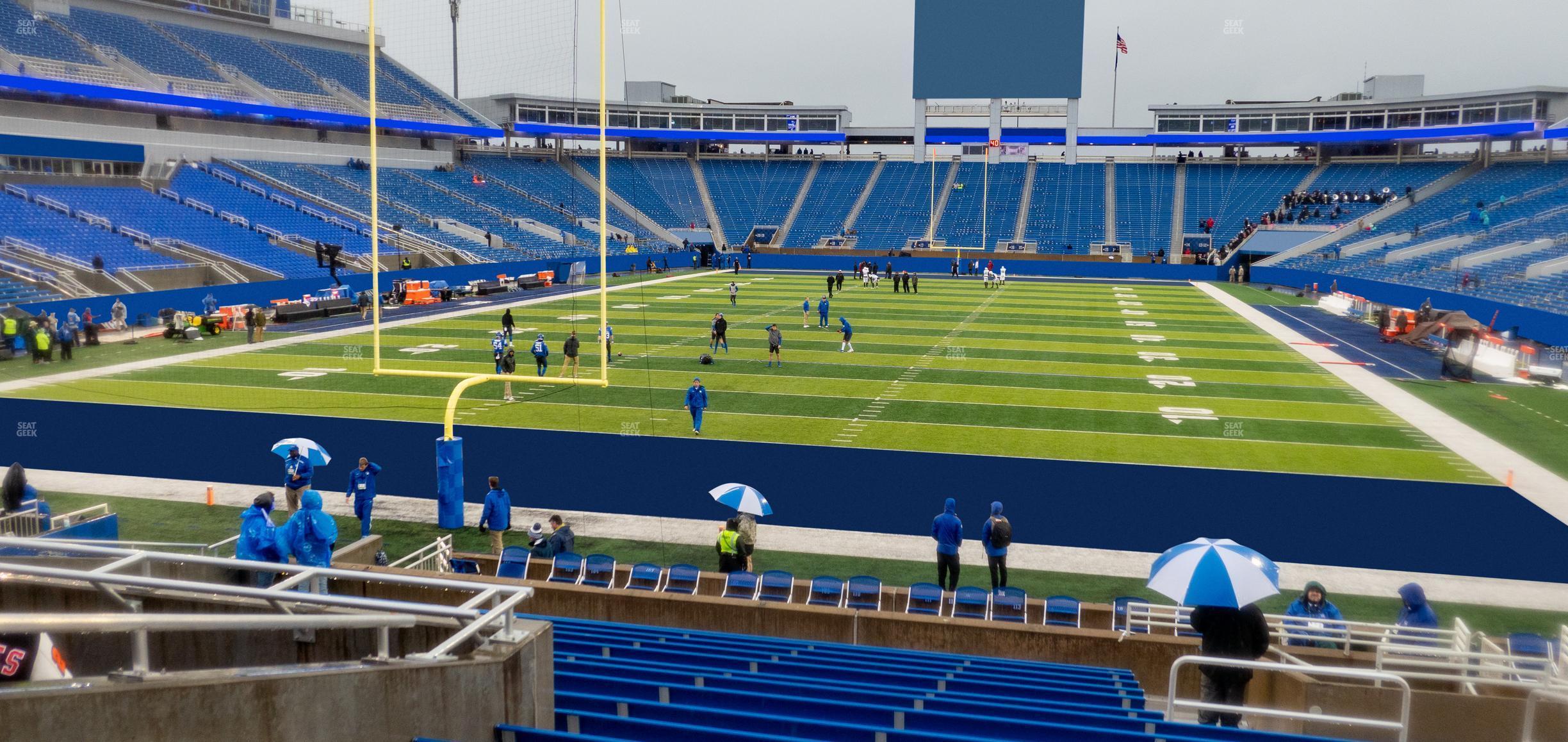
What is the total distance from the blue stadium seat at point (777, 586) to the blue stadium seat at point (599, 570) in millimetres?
1478

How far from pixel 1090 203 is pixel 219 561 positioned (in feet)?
219

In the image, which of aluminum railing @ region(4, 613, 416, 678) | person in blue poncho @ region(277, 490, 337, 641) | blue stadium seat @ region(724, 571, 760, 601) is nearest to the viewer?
aluminum railing @ region(4, 613, 416, 678)

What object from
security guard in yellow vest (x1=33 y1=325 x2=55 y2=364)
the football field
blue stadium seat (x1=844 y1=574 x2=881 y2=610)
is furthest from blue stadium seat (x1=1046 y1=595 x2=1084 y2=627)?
security guard in yellow vest (x1=33 y1=325 x2=55 y2=364)

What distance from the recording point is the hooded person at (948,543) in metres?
11.0

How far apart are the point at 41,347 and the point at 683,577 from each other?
2104 centimetres

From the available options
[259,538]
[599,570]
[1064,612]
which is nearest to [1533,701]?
[1064,612]

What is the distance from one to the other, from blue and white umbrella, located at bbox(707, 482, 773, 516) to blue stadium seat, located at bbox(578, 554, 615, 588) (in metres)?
1.37

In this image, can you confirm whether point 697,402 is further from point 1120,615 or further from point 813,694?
point 813,694

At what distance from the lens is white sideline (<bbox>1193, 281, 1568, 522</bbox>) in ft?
48.0

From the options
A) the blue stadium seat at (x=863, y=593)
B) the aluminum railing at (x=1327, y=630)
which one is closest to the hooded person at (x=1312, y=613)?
the aluminum railing at (x=1327, y=630)

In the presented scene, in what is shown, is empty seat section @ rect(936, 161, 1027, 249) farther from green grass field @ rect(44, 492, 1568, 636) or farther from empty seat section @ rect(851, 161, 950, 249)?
green grass field @ rect(44, 492, 1568, 636)

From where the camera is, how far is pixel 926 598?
9844mm

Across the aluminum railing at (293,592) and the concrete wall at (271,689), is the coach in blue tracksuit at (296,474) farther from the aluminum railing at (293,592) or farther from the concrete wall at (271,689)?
the concrete wall at (271,689)

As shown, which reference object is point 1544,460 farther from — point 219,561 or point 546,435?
point 219,561
